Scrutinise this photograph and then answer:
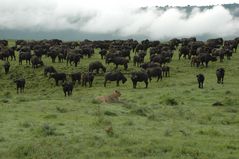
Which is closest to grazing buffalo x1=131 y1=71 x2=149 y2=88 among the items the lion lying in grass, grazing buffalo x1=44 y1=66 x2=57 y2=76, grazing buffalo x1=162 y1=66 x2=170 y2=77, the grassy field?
the grassy field

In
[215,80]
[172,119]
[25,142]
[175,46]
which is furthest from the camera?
[175,46]

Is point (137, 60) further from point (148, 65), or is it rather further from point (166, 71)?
point (166, 71)

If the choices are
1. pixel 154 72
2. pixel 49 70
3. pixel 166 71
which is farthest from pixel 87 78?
pixel 166 71

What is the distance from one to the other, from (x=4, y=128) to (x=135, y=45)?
47.9 metres

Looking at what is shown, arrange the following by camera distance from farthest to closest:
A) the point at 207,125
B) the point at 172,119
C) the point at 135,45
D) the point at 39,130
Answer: the point at 135,45 < the point at 172,119 < the point at 207,125 < the point at 39,130

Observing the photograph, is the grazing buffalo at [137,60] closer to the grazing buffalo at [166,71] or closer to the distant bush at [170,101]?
the grazing buffalo at [166,71]

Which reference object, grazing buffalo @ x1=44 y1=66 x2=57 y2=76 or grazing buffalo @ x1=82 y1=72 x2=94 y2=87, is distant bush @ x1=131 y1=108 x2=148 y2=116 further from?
grazing buffalo @ x1=44 y1=66 x2=57 y2=76

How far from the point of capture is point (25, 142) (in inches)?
675

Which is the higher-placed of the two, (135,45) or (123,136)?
(135,45)

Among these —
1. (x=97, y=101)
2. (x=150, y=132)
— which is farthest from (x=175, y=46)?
(x=150, y=132)

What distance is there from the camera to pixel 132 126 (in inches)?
819

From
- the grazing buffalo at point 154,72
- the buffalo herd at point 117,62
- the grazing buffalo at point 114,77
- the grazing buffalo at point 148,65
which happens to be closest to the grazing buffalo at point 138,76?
the buffalo herd at point 117,62

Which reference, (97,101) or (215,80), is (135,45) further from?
(97,101)

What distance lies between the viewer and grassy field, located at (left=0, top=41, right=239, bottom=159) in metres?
16.0
